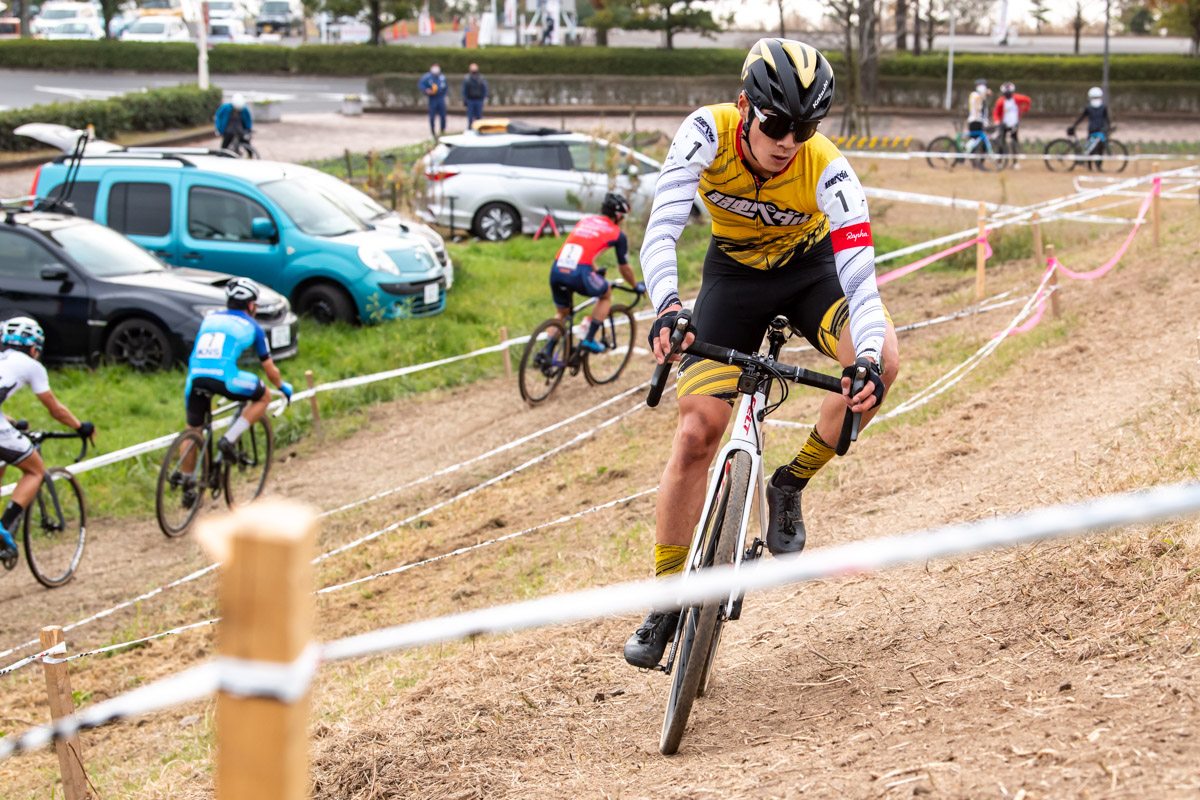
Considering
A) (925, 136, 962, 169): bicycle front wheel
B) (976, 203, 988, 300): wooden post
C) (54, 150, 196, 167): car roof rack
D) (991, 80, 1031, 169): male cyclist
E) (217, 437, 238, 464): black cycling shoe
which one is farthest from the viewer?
(925, 136, 962, 169): bicycle front wheel

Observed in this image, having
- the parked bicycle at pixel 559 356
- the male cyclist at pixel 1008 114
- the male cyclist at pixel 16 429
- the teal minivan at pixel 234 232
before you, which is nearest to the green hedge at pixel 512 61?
the male cyclist at pixel 1008 114

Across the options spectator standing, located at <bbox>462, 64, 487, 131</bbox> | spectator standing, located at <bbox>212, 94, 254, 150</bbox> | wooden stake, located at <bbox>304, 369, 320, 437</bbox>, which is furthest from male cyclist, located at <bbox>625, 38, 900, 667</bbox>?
spectator standing, located at <bbox>462, 64, 487, 131</bbox>

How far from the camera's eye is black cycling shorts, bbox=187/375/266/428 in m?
9.03

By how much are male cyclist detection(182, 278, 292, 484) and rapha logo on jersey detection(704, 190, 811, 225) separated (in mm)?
5661

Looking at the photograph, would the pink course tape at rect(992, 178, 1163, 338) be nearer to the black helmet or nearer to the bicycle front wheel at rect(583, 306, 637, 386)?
the bicycle front wheel at rect(583, 306, 637, 386)

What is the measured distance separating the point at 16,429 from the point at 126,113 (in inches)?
980

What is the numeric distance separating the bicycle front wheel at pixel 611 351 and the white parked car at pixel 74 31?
46973mm

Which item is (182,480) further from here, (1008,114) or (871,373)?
(1008,114)

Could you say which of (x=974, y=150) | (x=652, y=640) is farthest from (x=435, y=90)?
(x=652, y=640)

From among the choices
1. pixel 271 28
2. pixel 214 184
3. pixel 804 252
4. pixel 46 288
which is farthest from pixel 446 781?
pixel 271 28

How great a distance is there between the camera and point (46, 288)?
11500 millimetres

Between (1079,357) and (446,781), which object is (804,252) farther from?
(1079,357)

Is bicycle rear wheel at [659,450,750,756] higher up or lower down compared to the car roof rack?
lower down

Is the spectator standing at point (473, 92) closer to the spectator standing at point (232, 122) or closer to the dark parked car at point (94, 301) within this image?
the spectator standing at point (232, 122)
